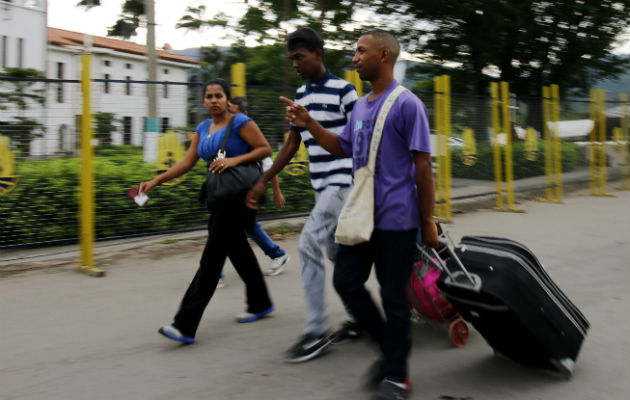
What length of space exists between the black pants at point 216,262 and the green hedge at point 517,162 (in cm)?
557

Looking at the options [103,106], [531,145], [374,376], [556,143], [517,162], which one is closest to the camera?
[374,376]

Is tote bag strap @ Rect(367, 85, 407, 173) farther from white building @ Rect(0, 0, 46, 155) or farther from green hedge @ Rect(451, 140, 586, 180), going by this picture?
white building @ Rect(0, 0, 46, 155)

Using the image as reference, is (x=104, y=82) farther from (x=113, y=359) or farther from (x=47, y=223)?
(x=113, y=359)

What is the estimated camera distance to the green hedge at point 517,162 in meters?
9.54

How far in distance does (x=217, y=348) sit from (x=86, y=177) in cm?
265

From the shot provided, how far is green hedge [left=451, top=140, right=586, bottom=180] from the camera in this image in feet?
31.3

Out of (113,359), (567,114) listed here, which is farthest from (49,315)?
(567,114)

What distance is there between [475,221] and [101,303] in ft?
19.5

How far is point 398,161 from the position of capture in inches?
122

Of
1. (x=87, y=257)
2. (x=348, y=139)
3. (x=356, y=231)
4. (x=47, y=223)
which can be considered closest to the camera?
(x=356, y=231)

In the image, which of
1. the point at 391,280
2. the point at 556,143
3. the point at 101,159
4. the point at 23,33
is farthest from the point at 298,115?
the point at 23,33

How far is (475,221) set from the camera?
30.7ft

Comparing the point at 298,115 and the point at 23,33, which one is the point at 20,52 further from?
the point at 298,115

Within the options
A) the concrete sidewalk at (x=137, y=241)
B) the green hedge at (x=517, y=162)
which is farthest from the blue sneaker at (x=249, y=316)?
the green hedge at (x=517, y=162)
